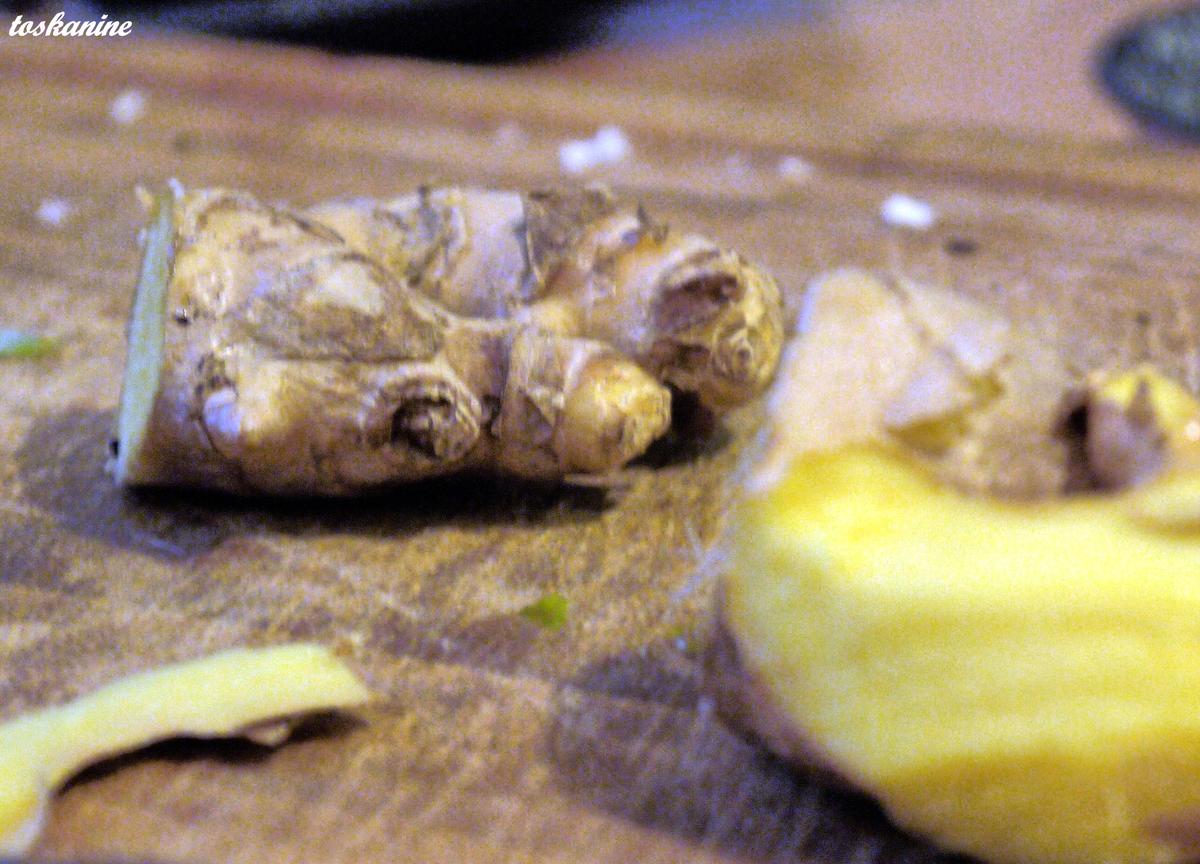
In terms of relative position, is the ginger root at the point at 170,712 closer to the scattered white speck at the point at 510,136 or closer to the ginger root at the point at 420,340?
the ginger root at the point at 420,340

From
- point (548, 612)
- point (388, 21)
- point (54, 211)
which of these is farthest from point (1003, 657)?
point (388, 21)

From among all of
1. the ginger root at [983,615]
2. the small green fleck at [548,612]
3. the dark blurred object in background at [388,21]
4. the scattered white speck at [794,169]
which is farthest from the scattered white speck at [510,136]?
the ginger root at [983,615]

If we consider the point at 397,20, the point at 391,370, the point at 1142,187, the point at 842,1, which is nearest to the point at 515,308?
the point at 391,370

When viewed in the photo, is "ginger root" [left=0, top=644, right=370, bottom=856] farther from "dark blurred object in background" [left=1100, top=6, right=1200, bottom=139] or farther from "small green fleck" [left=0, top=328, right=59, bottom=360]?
"dark blurred object in background" [left=1100, top=6, right=1200, bottom=139]

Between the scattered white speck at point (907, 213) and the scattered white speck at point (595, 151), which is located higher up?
the scattered white speck at point (595, 151)

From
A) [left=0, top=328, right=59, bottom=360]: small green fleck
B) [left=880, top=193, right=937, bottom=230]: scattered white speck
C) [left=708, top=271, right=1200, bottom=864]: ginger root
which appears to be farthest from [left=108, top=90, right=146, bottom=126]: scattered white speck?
[left=708, top=271, right=1200, bottom=864]: ginger root

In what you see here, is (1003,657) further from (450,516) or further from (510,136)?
(510,136)
